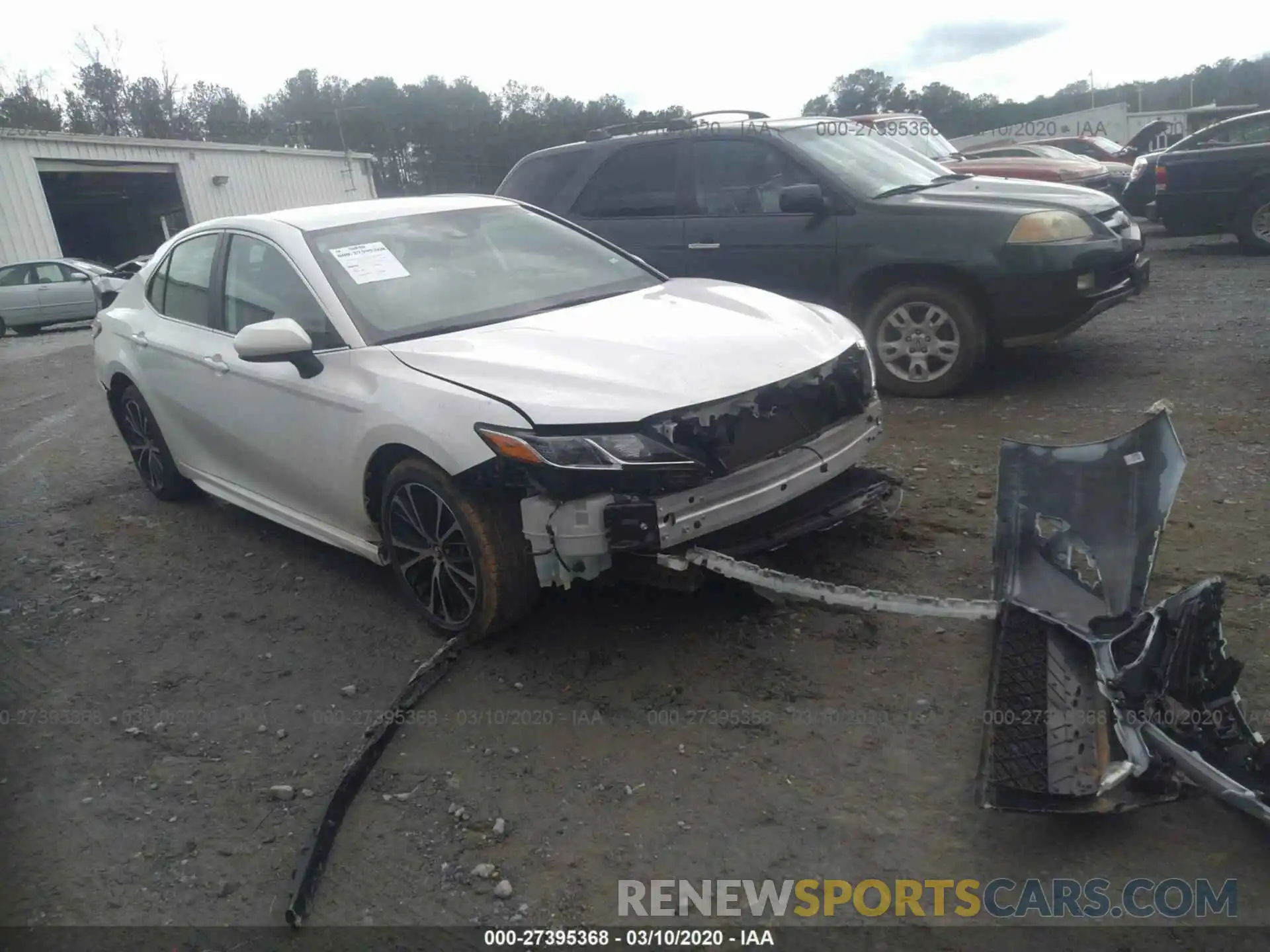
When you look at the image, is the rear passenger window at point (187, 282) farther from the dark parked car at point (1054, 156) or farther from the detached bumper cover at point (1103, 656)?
the dark parked car at point (1054, 156)

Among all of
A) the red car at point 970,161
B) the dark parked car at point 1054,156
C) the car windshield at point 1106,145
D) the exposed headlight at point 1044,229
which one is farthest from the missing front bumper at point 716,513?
the car windshield at point 1106,145

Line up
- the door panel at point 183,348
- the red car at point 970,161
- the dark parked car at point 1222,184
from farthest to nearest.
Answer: the dark parked car at point 1222,184 → the red car at point 970,161 → the door panel at point 183,348

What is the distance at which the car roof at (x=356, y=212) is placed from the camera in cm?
427

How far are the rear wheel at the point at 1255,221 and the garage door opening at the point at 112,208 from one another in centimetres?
2502

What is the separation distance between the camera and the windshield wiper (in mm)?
6221

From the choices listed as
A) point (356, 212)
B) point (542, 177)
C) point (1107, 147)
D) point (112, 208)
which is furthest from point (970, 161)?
point (112, 208)

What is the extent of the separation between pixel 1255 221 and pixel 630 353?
10.6 m

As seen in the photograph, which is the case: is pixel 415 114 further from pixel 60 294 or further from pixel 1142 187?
pixel 1142 187

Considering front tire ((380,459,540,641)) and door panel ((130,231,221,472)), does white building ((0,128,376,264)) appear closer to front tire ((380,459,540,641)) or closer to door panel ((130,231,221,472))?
door panel ((130,231,221,472))

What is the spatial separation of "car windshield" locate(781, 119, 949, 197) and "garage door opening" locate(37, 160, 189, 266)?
77.3 feet

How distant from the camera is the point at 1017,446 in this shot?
12.2 feet

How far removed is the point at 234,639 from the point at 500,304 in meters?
1.78

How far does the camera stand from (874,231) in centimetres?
602

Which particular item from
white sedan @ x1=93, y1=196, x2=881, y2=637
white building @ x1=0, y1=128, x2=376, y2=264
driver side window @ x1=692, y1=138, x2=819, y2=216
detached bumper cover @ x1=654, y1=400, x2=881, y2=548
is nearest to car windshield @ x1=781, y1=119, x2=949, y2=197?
driver side window @ x1=692, y1=138, x2=819, y2=216
